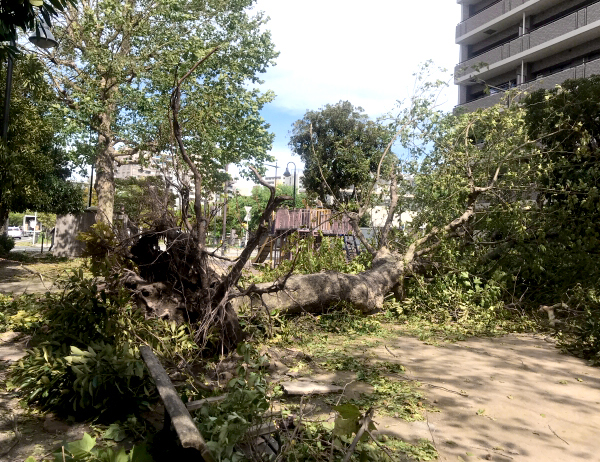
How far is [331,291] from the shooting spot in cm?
670

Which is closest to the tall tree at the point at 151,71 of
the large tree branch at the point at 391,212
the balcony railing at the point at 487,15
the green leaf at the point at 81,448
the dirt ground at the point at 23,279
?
the dirt ground at the point at 23,279

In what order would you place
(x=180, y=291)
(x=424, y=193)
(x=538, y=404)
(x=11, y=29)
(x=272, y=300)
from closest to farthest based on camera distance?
(x=11, y=29), (x=538, y=404), (x=180, y=291), (x=272, y=300), (x=424, y=193)

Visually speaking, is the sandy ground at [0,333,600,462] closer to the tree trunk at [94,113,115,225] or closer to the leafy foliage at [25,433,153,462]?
the leafy foliage at [25,433,153,462]

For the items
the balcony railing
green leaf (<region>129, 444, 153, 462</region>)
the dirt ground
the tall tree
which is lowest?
the dirt ground

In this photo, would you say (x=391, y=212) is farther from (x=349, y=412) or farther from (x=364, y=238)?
(x=349, y=412)

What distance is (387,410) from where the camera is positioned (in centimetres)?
Result: 356

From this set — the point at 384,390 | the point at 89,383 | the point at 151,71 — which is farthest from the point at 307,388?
the point at 151,71

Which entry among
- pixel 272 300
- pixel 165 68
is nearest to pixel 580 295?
pixel 272 300

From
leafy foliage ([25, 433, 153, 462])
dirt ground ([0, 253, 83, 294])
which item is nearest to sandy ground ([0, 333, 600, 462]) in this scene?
leafy foliage ([25, 433, 153, 462])

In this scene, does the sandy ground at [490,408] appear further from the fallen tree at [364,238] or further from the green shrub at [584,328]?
the fallen tree at [364,238]

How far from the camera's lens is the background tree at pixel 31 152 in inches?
377

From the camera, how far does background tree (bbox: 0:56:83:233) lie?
9.58 m

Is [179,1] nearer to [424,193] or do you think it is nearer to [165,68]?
[165,68]

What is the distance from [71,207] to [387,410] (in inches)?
586
